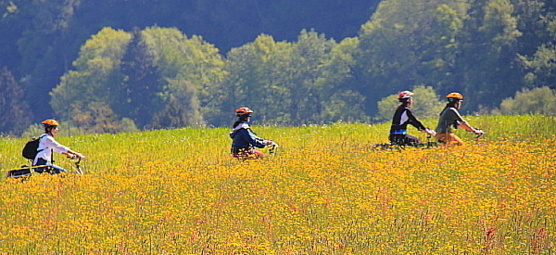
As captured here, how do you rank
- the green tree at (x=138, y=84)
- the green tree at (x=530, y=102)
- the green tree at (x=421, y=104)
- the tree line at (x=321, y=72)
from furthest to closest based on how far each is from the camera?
the green tree at (x=138, y=84)
the green tree at (x=421, y=104)
the tree line at (x=321, y=72)
the green tree at (x=530, y=102)

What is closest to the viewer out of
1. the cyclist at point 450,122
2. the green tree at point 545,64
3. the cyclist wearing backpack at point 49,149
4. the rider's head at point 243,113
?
the cyclist wearing backpack at point 49,149

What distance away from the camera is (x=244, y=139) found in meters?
18.2

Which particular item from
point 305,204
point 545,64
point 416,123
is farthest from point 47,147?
point 545,64

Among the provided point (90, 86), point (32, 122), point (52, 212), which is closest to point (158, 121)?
point (90, 86)

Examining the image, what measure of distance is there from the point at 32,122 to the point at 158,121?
3737cm

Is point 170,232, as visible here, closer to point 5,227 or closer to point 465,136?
point 5,227

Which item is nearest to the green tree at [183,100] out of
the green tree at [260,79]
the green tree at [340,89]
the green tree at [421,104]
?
the green tree at [260,79]

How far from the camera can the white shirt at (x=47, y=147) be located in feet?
57.3

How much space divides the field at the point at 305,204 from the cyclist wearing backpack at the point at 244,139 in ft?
1.13

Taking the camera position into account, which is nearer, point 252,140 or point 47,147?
point 47,147

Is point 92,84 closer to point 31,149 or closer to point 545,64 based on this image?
point 545,64

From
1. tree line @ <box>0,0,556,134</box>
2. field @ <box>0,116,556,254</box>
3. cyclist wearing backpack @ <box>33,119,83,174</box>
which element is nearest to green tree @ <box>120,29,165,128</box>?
tree line @ <box>0,0,556,134</box>

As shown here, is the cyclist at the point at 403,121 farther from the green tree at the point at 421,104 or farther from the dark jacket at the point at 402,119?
the green tree at the point at 421,104

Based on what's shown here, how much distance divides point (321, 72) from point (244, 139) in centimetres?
9229
